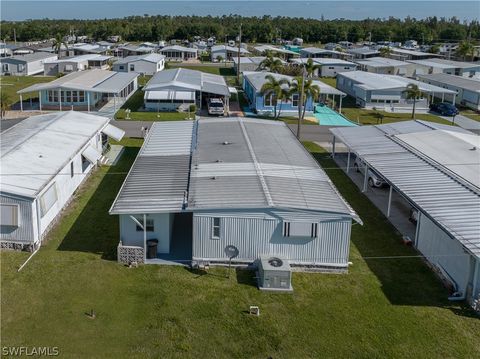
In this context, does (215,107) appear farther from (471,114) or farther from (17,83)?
(17,83)

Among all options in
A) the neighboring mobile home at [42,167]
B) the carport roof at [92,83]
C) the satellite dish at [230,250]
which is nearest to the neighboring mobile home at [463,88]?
the carport roof at [92,83]

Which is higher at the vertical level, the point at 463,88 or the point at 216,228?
the point at 463,88

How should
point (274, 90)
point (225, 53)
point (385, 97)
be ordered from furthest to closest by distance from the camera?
1. point (225, 53)
2. point (385, 97)
3. point (274, 90)

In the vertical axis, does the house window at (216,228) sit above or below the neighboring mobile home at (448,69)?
below

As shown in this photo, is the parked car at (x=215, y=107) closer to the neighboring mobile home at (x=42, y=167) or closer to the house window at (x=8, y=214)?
the neighboring mobile home at (x=42, y=167)

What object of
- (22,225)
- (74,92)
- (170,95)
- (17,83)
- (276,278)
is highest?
(74,92)

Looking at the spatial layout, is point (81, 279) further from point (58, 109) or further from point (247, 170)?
point (58, 109)

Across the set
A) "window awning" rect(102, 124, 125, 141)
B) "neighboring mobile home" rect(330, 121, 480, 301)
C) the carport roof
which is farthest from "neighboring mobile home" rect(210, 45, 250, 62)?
"neighboring mobile home" rect(330, 121, 480, 301)

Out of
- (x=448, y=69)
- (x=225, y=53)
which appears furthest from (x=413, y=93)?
(x=225, y=53)

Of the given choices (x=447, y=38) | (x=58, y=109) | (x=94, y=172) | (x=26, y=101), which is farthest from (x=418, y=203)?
(x=447, y=38)
